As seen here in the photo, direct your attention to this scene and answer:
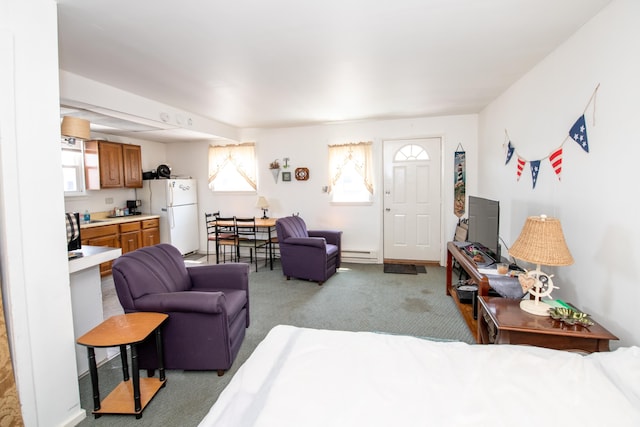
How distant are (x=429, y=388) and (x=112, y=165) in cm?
555

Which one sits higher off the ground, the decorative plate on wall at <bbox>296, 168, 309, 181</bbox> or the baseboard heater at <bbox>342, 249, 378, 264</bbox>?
the decorative plate on wall at <bbox>296, 168, 309, 181</bbox>

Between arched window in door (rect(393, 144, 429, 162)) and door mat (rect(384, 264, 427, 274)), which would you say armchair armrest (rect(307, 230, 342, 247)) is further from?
arched window in door (rect(393, 144, 429, 162))

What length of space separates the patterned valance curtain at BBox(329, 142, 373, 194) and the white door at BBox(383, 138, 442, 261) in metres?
0.28

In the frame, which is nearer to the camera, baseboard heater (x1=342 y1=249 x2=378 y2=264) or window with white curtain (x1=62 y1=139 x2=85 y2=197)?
window with white curtain (x1=62 y1=139 x2=85 y2=197)

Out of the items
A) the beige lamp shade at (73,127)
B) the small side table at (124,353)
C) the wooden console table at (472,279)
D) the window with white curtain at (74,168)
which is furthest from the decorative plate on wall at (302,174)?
the small side table at (124,353)

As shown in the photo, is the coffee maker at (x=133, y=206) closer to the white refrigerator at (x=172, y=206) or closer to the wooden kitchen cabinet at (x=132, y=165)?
the white refrigerator at (x=172, y=206)

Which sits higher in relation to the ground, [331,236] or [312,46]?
[312,46]

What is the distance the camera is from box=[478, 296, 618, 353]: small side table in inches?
62.9

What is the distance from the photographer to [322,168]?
541 centimetres

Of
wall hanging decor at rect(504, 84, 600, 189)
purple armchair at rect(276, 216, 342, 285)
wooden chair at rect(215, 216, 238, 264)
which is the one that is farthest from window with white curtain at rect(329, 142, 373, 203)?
wall hanging decor at rect(504, 84, 600, 189)

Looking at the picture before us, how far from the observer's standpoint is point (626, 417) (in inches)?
37.1

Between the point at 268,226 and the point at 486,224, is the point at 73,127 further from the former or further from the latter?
the point at 486,224

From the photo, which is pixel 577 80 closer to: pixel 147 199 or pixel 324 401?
pixel 324 401

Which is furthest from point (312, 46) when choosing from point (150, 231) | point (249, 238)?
point (150, 231)
